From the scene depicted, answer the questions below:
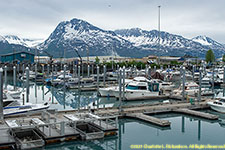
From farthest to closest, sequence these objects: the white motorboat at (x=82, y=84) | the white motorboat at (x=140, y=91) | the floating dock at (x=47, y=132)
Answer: the white motorboat at (x=82, y=84) < the white motorboat at (x=140, y=91) < the floating dock at (x=47, y=132)

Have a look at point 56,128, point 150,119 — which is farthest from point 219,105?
point 56,128

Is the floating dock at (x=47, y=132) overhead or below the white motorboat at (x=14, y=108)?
below

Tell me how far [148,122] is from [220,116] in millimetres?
10017

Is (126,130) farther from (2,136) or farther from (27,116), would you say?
(2,136)

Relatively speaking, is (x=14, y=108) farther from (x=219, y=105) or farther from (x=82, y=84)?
(x=82, y=84)

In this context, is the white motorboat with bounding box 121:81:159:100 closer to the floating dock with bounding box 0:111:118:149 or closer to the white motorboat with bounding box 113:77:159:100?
the white motorboat with bounding box 113:77:159:100

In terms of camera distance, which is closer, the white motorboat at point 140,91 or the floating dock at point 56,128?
the floating dock at point 56,128

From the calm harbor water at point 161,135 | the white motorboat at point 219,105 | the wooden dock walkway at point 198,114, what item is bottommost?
the calm harbor water at point 161,135

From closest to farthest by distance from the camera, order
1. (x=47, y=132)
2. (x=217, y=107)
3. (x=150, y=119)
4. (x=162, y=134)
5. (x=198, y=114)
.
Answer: (x=47, y=132) → (x=162, y=134) → (x=150, y=119) → (x=198, y=114) → (x=217, y=107)

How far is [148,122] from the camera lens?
87.6 feet

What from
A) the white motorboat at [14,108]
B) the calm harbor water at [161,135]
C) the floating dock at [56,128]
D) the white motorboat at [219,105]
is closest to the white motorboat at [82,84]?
the white motorboat at [219,105]

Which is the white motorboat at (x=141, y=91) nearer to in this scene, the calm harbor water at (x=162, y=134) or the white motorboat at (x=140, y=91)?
the white motorboat at (x=140, y=91)

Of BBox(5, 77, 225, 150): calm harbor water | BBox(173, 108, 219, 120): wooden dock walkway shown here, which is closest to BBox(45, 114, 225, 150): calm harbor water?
BBox(5, 77, 225, 150): calm harbor water

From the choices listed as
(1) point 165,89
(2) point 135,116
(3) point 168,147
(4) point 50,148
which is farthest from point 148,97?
(4) point 50,148
